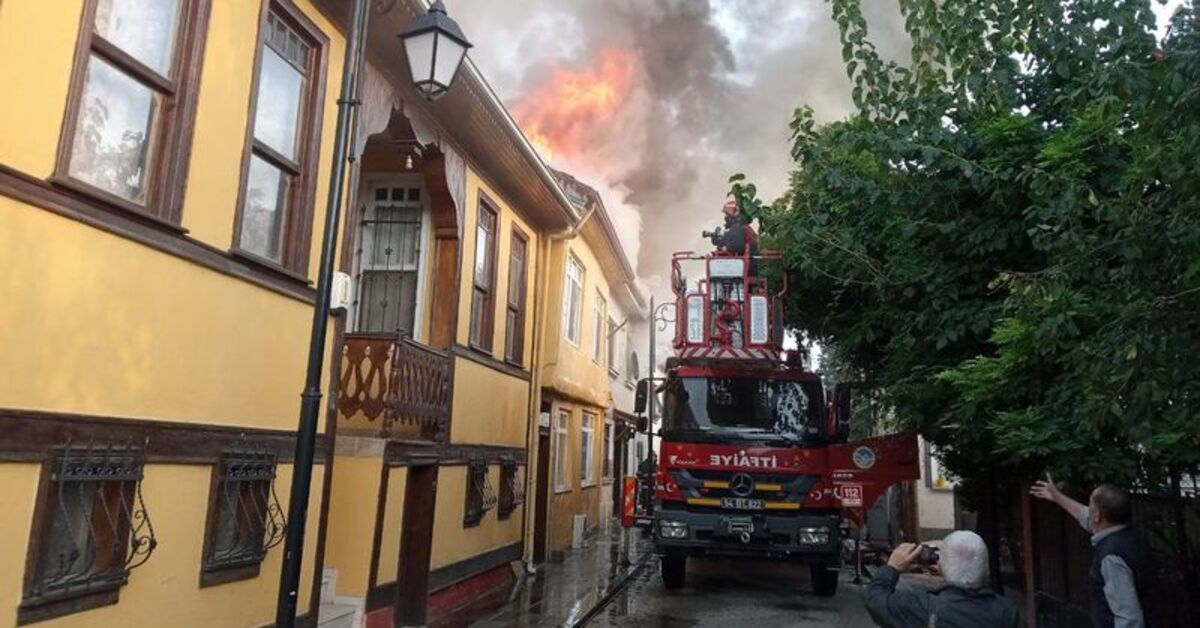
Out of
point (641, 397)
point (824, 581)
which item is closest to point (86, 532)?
point (641, 397)

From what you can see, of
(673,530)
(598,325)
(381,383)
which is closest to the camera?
(381,383)

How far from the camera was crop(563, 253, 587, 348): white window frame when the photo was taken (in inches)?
615

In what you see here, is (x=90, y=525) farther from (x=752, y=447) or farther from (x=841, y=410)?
(x=841, y=410)

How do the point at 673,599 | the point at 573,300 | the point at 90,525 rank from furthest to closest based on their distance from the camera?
the point at 573,300
the point at 673,599
the point at 90,525

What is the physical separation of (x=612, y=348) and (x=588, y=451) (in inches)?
177

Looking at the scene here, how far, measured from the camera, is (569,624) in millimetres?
9414

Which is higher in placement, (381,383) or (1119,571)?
(381,383)

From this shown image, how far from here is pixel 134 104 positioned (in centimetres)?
501

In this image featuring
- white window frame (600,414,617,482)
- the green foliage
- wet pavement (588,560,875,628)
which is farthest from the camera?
white window frame (600,414,617,482)

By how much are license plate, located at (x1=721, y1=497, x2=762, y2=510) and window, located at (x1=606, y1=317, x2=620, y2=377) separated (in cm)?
1100

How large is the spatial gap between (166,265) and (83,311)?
2.40 ft

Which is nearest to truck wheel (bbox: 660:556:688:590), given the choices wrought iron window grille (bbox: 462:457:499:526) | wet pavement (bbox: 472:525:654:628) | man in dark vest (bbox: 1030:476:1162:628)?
wet pavement (bbox: 472:525:654:628)

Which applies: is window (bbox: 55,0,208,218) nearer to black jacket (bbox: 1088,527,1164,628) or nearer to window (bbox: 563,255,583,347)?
black jacket (bbox: 1088,527,1164,628)

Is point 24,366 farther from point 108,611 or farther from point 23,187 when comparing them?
point 108,611
